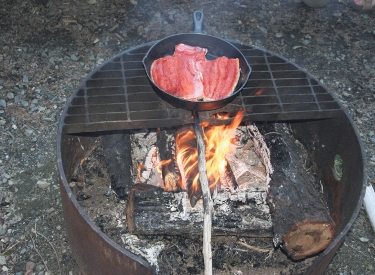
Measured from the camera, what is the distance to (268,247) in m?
3.01

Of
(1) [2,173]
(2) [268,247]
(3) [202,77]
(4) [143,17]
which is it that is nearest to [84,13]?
(4) [143,17]

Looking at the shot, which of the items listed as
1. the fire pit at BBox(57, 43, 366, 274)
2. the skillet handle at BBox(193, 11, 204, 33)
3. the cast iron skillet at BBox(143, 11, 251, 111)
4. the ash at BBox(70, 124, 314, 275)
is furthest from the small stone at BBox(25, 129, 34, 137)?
the skillet handle at BBox(193, 11, 204, 33)

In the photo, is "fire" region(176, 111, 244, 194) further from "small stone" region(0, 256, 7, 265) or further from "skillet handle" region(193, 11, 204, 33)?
"small stone" region(0, 256, 7, 265)

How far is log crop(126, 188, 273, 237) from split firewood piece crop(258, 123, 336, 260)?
14 centimetres

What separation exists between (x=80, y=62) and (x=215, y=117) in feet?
7.98

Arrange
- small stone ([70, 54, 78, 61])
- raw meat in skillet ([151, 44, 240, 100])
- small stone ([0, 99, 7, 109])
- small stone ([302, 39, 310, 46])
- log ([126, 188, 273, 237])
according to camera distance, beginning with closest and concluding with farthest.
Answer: log ([126, 188, 273, 237])
raw meat in skillet ([151, 44, 240, 100])
small stone ([0, 99, 7, 109])
small stone ([70, 54, 78, 61])
small stone ([302, 39, 310, 46])

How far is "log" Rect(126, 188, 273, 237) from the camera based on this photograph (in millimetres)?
2812

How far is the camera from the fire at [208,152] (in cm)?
310

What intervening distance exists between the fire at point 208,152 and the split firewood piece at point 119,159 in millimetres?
415

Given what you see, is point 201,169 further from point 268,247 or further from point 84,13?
point 84,13

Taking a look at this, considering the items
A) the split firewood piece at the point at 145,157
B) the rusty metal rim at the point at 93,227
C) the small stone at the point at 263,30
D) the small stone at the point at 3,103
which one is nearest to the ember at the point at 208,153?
the split firewood piece at the point at 145,157

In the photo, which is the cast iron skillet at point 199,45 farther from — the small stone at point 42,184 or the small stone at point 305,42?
the small stone at point 305,42

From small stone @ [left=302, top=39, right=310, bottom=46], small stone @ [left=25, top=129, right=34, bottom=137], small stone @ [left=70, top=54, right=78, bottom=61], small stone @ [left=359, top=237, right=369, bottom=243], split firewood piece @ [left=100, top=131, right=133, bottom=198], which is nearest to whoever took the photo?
split firewood piece @ [left=100, top=131, right=133, bottom=198]

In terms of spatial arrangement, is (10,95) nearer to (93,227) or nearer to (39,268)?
(39,268)
